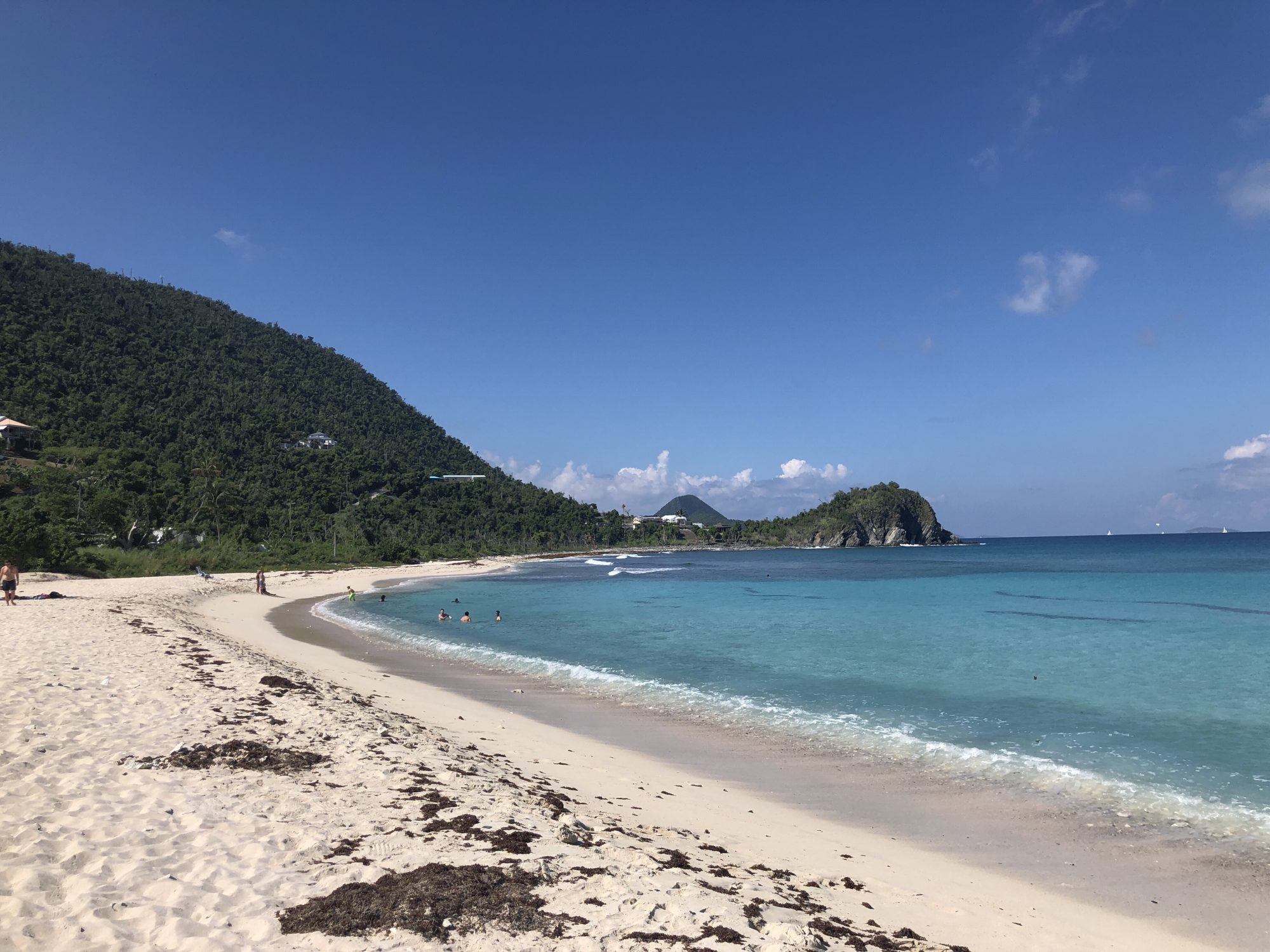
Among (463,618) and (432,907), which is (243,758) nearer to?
(432,907)

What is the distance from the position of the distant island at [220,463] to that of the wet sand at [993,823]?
116ft

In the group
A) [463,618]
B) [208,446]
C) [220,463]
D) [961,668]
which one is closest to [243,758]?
[961,668]

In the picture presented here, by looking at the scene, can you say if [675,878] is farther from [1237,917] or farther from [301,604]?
[301,604]

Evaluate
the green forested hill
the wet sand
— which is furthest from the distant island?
the wet sand

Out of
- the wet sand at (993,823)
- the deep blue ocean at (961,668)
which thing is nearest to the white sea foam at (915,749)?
the deep blue ocean at (961,668)

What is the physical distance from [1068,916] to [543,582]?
177 ft

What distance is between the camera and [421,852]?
17.7 ft

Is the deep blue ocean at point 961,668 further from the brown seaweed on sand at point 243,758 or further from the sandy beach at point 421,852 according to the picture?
the brown seaweed on sand at point 243,758

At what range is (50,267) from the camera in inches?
4988

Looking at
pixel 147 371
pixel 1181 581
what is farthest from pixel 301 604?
pixel 147 371

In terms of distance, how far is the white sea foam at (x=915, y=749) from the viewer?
27.2 ft

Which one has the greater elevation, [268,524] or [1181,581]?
[268,524]

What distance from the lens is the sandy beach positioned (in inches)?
168

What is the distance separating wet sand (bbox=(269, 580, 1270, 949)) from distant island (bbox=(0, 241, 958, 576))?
35262 mm
